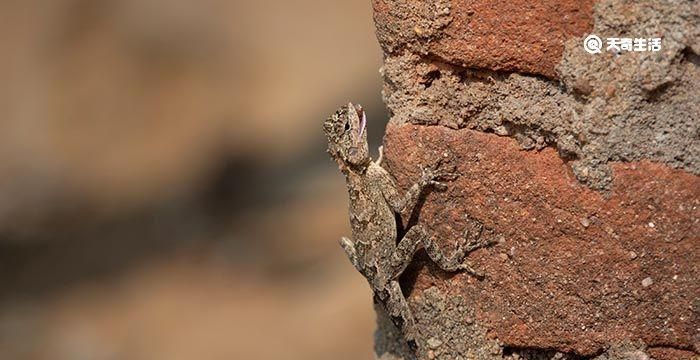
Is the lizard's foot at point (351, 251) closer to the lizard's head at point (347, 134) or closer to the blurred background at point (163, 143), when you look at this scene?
the lizard's head at point (347, 134)

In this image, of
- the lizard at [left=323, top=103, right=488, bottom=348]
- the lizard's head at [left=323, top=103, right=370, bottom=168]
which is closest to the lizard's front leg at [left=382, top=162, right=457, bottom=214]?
the lizard at [left=323, top=103, right=488, bottom=348]

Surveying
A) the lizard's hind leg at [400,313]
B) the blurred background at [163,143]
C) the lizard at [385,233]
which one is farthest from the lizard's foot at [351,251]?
the blurred background at [163,143]

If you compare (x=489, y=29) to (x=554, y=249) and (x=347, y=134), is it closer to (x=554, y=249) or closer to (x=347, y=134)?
(x=554, y=249)

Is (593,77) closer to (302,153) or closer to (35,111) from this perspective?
(302,153)

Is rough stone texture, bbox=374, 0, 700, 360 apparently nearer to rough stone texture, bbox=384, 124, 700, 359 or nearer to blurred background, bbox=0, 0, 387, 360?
rough stone texture, bbox=384, 124, 700, 359

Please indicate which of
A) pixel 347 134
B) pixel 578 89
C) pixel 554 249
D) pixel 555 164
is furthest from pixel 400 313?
pixel 347 134

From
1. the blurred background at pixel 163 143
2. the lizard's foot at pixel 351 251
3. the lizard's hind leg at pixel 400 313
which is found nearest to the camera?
the lizard's hind leg at pixel 400 313

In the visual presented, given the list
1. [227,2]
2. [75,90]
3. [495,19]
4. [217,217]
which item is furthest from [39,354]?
[495,19]
